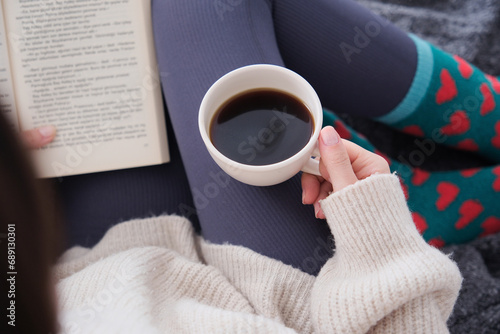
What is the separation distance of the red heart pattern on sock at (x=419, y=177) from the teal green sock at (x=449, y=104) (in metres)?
0.08

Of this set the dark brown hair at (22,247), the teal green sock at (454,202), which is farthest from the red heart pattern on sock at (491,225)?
the dark brown hair at (22,247)

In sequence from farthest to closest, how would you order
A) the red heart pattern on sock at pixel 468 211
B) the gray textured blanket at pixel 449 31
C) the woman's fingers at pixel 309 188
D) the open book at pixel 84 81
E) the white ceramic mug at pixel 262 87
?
the gray textured blanket at pixel 449 31 < the red heart pattern on sock at pixel 468 211 < the open book at pixel 84 81 < the woman's fingers at pixel 309 188 < the white ceramic mug at pixel 262 87

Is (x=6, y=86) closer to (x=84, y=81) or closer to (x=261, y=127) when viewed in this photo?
(x=84, y=81)

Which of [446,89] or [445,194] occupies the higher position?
[446,89]

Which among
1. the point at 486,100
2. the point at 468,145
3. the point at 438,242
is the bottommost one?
the point at 438,242

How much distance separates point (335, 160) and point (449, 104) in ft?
1.28

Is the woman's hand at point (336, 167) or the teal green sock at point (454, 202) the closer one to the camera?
the woman's hand at point (336, 167)

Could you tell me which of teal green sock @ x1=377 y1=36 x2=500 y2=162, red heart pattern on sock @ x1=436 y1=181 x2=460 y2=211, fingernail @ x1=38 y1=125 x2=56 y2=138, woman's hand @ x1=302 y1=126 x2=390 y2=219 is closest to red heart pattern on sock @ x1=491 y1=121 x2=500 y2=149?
teal green sock @ x1=377 y1=36 x2=500 y2=162

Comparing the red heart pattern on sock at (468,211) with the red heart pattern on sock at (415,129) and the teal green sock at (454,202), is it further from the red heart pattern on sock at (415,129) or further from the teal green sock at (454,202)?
the red heart pattern on sock at (415,129)

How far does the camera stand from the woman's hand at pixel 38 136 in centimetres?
63

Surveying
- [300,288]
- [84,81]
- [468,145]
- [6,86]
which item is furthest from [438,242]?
[6,86]

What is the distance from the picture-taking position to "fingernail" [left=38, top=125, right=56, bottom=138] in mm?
635

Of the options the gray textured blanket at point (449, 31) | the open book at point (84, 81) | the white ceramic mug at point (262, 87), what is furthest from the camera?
the gray textured blanket at point (449, 31)

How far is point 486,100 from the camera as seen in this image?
744 millimetres
